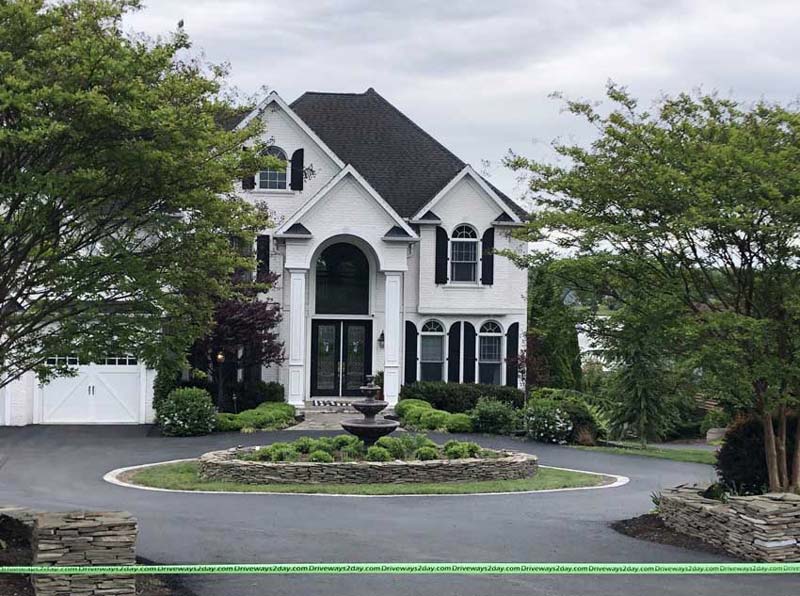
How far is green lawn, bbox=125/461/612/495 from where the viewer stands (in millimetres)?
18250

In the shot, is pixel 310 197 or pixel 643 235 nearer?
pixel 643 235

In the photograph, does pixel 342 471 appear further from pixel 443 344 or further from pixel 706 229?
pixel 443 344

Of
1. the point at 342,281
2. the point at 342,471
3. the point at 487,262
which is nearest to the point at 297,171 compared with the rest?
the point at 342,281

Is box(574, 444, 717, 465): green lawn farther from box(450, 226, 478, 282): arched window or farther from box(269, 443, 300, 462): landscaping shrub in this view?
box(269, 443, 300, 462): landscaping shrub

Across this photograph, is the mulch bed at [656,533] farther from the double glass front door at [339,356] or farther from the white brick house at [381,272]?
the double glass front door at [339,356]

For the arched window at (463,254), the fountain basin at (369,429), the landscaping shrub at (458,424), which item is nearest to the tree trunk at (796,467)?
the fountain basin at (369,429)

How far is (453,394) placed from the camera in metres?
30.8

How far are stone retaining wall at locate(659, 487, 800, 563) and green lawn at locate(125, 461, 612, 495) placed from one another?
5836 mm

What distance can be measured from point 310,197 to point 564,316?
1925cm

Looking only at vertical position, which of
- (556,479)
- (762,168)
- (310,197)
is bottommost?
(556,479)

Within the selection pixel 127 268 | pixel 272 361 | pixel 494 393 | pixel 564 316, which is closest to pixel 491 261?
pixel 494 393

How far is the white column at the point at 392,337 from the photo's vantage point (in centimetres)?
3086

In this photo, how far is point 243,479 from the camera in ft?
62.8

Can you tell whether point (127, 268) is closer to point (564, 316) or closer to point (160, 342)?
point (160, 342)
